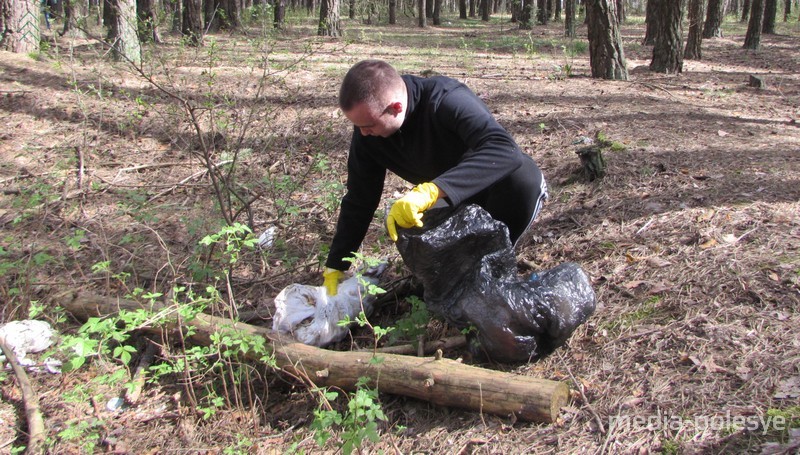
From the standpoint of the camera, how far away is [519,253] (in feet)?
11.5

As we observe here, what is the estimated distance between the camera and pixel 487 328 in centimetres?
242

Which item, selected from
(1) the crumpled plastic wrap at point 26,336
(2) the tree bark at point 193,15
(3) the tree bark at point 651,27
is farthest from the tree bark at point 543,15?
(1) the crumpled plastic wrap at point 26,336

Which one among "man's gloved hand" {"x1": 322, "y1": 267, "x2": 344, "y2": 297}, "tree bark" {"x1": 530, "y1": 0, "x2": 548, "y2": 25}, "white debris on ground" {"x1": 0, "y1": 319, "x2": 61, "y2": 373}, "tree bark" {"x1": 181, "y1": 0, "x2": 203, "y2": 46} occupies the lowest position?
"white debris on ground" {"x1": 0, "y1": 319, "x2": 61, "y2": 373}

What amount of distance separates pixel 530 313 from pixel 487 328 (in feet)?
0.66

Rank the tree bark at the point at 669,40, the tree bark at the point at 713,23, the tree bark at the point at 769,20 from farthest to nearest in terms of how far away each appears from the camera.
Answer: the tree bark at the point at 769,20 < the tree bark at the point at 713,23 < the tree bark at the point at 669,40

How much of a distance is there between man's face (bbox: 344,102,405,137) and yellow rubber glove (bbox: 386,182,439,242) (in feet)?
1.24

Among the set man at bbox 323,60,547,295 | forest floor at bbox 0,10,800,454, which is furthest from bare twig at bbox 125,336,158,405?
man at bbox 323,60,547,295

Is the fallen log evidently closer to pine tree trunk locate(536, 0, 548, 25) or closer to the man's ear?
the man's ear

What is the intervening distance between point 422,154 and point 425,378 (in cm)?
112

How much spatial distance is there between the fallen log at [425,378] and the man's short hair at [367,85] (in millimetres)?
1132

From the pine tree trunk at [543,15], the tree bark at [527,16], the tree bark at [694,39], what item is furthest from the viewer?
the pine tree trunk at [543,15]

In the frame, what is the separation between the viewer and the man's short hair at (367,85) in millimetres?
2412

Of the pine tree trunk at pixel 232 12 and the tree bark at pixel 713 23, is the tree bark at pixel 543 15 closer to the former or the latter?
the tree bark at pixel 713 23

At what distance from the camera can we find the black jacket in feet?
7.96
